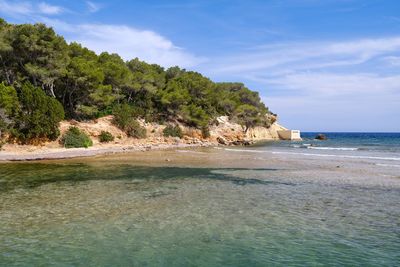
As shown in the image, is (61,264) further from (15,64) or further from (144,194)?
(15,64)

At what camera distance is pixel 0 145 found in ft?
120

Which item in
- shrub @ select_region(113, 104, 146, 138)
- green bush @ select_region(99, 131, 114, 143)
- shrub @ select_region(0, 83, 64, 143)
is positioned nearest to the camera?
shrub @ select_region(0, 83, 64, 143)

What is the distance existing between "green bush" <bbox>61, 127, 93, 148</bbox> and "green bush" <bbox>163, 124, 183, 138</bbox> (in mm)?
18588

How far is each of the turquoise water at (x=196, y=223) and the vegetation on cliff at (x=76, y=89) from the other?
20.7 meters

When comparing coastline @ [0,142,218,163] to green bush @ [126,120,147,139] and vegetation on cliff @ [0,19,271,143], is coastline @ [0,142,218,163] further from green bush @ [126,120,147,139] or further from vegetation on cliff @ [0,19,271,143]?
green bush @ [126,120,147,139]

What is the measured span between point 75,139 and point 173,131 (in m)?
23.0

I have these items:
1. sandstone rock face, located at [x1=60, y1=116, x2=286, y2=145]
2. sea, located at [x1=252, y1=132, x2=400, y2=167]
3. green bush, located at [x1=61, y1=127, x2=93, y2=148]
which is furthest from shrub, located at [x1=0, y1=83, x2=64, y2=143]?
sea, located at [x1=252, y1=132, x2=400, y2=167]

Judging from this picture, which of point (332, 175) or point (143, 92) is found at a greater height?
point (143, 92)

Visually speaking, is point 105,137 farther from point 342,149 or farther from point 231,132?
point 342,149

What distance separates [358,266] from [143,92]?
5777 cm

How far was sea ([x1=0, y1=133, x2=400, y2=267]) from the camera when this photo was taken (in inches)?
347

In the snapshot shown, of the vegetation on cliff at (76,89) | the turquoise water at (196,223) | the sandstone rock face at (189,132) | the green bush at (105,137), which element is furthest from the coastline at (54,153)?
the turquoise water at (196,223)

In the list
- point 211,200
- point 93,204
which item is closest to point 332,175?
point 211,200

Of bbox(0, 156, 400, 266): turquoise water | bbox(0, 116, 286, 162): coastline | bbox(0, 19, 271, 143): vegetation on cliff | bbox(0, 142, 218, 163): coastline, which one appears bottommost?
bbox(0, 156, 400, 266): turquoise water
